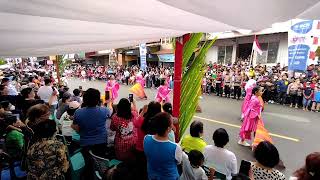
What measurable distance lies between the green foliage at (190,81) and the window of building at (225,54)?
21233 millimetres

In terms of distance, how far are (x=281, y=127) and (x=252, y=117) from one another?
315 centimetres

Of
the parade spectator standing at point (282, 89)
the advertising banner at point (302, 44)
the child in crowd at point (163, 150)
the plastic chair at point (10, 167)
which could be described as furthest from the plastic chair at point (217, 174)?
the parade spectator standing at point (282, 89)

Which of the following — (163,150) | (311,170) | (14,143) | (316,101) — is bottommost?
(316,101)

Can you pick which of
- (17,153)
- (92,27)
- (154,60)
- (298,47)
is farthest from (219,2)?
(154,60)

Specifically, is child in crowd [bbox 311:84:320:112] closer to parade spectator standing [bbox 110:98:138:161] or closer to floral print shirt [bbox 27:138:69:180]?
parade spectator standing [bbox 110:98:138:161]

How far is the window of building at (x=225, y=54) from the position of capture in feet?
84.0

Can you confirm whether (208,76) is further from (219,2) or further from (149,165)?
(219,2)

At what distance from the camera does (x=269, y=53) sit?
74.1 feet

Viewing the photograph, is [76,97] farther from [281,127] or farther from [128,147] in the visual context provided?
[281,127]

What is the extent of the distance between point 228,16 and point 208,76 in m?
16.8

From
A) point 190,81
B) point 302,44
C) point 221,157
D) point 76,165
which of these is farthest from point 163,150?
point 302,44

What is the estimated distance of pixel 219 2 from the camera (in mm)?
1556

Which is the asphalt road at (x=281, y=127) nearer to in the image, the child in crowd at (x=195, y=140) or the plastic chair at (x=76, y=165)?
the child in crowd at (x=195, y=140)

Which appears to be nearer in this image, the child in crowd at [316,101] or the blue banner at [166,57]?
the child in crowd at [316,101]
